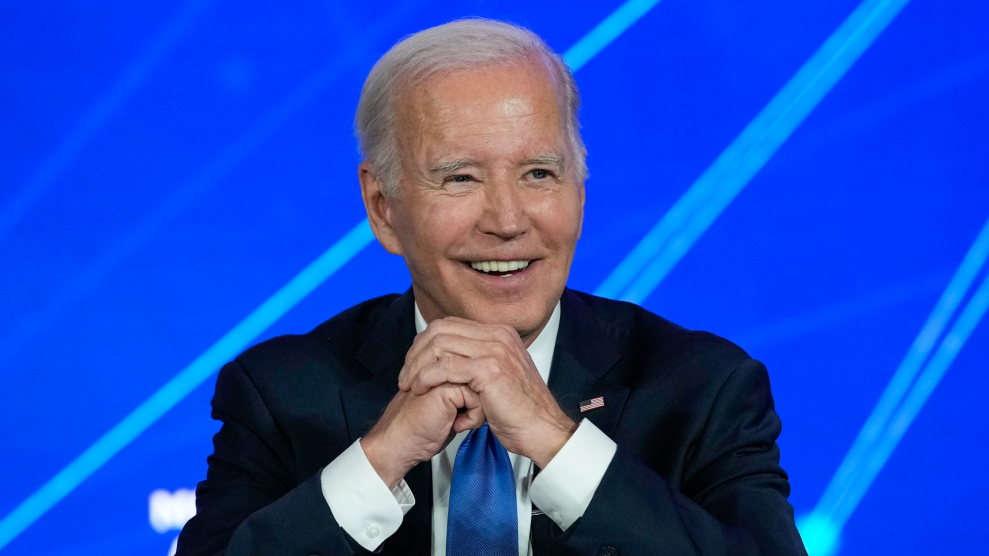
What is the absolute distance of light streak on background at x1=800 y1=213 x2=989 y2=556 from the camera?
3332 millimetres

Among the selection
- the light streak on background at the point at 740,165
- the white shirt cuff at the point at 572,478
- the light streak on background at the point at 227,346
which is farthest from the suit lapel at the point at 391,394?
the light streak on background at the point at 740,165

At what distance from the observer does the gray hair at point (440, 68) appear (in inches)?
76.0

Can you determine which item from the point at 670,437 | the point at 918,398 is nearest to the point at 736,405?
the point at 670,437

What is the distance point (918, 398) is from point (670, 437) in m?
1.75

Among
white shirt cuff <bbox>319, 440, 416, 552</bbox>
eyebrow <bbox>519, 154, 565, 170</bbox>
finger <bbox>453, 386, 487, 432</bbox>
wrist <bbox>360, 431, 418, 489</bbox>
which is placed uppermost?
eyebrow <bbox>519, 154, 565, 170</bbox>

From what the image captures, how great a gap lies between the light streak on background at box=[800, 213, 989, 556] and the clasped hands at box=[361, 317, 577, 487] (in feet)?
6.33

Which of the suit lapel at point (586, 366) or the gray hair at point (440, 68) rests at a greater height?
the gray hair at point (440, 68)

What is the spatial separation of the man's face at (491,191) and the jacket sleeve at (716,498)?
39cm

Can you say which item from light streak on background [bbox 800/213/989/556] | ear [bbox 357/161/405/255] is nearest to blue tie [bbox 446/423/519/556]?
ear [bbox 357/161/405/255]

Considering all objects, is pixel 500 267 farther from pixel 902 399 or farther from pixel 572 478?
pixel 902 399

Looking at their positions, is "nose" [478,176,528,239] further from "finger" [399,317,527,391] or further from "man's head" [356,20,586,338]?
"finger" [399,317,527,391]

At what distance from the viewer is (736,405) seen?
192 cm

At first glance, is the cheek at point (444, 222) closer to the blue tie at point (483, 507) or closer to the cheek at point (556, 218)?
the cheek at point (556, 218)

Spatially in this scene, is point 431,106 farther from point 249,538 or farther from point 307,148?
point 307,148
